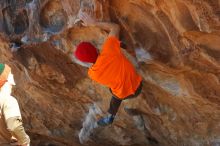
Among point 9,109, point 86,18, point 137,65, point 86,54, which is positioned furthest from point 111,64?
point 9,109

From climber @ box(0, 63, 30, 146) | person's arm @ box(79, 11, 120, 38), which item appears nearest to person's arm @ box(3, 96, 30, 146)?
climber @ box(0, 63, 30, 146)

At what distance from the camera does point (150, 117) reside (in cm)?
563

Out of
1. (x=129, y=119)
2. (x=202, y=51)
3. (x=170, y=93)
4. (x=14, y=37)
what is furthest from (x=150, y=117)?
(x=14, y=37)

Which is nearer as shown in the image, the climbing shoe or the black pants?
the black pants

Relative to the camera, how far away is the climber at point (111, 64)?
4.61m

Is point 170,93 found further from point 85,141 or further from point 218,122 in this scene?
point 85,141

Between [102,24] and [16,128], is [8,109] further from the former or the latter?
[102,24]

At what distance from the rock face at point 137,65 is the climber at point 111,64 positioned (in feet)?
0.49

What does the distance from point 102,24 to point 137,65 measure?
1.88ft

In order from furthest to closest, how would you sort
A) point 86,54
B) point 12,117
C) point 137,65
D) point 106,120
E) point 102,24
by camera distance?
point 106,120 < point 137,65 < point 102,24 < point 86,54 < point 12,117

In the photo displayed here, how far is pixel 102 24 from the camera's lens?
4.83 metres

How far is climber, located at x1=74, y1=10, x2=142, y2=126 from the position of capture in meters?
4.61

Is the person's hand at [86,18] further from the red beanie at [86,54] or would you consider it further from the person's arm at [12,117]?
the person's arm at [12,117]

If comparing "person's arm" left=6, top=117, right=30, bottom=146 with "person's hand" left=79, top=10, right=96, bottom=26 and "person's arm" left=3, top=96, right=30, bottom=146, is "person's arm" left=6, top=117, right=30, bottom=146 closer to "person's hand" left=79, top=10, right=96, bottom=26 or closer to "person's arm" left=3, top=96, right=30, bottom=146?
"person's arm" left=3, top=96, right=30, bottom=146
